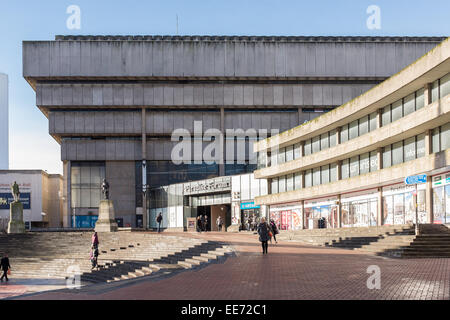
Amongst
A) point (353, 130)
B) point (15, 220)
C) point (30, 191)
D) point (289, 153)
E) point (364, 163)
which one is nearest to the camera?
point (364, 163)

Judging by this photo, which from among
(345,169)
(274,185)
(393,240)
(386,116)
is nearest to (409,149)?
(386,116)

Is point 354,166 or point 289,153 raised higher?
point 289,153

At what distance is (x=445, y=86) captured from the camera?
31875mm

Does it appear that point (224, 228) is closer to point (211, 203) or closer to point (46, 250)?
point (211, 203)

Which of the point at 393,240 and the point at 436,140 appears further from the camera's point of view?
the point at 436,140

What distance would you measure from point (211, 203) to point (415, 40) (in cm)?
3737

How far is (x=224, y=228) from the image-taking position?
65.8m

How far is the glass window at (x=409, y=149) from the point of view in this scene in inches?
1411

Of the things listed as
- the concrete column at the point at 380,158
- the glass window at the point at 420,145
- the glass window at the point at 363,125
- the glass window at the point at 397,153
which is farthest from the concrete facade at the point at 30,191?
the glass window at the point at 420,145

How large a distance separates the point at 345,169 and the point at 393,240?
59.7 ft

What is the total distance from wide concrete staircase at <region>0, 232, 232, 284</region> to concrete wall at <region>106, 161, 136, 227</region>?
1121 inches

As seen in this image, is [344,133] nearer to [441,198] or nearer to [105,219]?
[441,198]

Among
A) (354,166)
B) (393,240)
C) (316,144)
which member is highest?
(316,144)
